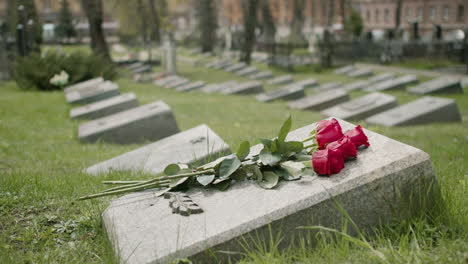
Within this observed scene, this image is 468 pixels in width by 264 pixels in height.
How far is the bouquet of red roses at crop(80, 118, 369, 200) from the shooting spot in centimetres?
282

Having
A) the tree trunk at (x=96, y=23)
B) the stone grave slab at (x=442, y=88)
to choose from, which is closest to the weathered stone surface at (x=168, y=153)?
the stone grave slab at (x=442, y=88)

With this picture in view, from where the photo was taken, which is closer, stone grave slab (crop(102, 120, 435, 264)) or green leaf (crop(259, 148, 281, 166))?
stone grave slab (crop(102, 120, 435, 264))

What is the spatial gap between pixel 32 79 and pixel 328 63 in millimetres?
14619

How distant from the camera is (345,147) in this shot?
9.24ft

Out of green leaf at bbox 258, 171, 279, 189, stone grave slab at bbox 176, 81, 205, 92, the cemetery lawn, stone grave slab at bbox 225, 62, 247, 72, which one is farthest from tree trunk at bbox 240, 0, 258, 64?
green leaf at bbox 258, 171, 279, 189

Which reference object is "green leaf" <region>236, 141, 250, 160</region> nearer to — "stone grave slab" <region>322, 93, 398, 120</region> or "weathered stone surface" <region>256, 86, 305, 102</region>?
"stone grave slab" <region>322, 93, 398, 120</region>

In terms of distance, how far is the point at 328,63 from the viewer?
2442 cm

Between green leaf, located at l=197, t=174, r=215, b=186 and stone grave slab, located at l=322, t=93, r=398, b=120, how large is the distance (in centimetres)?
709

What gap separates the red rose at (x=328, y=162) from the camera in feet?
8.98

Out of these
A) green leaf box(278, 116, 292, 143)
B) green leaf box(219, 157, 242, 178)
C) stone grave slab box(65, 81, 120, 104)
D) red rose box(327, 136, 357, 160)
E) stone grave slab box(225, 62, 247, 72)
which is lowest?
stone grave slab box(225, 62, 247, 72)

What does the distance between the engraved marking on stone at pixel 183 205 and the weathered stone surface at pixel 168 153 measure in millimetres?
1474

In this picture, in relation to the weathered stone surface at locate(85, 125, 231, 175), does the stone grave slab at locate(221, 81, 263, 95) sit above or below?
below

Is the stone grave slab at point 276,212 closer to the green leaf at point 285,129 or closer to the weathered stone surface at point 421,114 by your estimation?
the green leaf at point 285,129

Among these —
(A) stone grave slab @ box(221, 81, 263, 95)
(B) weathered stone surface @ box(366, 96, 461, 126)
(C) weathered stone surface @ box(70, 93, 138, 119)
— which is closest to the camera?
(C) weathered stone surface @ box(70, 93, 138, 119)
